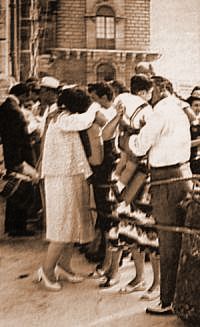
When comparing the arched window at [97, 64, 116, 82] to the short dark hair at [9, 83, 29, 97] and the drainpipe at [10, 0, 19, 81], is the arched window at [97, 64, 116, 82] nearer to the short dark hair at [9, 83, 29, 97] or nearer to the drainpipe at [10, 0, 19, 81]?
the short dark hair at [9, 83, 29, 97]

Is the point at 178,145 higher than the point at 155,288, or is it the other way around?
the point at 178,145

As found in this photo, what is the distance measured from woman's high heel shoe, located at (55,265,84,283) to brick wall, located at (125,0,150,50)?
1711 millimetres

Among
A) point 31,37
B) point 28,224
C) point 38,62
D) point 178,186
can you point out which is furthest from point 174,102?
point 28,224

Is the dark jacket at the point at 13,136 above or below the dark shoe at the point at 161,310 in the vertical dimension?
above

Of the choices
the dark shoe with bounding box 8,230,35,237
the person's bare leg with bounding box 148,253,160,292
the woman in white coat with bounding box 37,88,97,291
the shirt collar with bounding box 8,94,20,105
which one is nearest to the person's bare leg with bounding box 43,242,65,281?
the woman in white coat with bounding box 37,88,97,291

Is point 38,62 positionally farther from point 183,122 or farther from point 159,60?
point 183,122

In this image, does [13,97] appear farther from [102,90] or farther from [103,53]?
[102,90]

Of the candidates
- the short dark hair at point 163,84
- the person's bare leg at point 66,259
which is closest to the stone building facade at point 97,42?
the short dark hair at point 163,84

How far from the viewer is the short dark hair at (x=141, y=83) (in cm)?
364

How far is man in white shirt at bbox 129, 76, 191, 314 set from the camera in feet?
10.4

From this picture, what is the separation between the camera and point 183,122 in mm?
3225

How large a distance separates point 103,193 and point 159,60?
3.73 feet

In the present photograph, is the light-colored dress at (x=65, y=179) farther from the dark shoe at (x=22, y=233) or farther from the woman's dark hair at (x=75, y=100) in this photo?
the dark shoe at (x=22, y=233)

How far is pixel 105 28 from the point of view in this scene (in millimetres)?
4766
